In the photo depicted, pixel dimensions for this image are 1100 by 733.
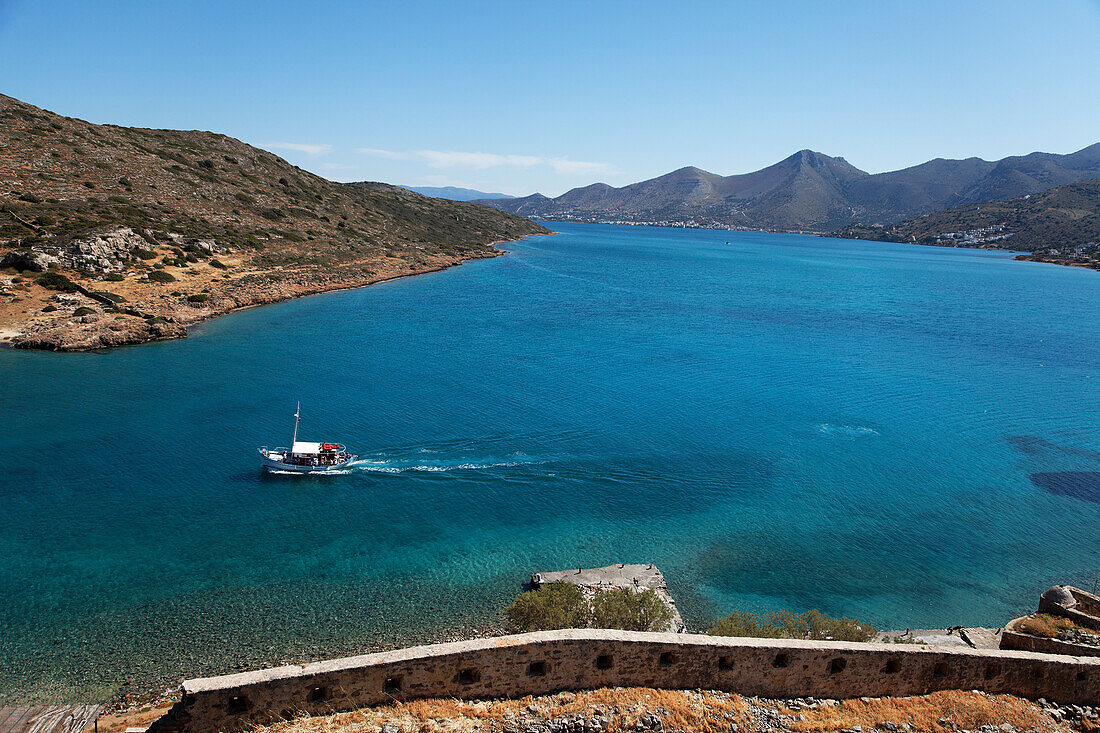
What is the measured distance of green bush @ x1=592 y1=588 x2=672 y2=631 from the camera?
19516 mm

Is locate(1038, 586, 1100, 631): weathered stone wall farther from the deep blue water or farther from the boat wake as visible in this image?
the boat wake

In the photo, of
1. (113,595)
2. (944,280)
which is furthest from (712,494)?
(944,280)

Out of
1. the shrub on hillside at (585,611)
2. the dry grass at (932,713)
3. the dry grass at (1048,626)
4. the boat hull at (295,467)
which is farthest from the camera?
the boat hull at (295,467)

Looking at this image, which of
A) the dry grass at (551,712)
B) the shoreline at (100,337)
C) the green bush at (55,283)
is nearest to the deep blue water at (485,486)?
the shoreline at (100,337)

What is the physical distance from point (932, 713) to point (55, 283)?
72.6m

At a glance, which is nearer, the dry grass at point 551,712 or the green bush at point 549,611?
the dry grass at point 551,712

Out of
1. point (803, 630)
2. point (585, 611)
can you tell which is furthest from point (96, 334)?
point (803, 630)

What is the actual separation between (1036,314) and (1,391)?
399ft

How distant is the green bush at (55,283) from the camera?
57.5 metres

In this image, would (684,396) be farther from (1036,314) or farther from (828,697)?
(1036,314)

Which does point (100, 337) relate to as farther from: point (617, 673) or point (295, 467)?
point (617, 673)

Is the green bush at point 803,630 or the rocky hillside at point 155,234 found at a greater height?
the rocky hillside at point 155,234

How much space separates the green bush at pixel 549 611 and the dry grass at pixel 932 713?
25.5ft

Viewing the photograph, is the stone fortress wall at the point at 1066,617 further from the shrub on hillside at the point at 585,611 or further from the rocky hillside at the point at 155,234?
the rocky hillside at the point at 155,234
